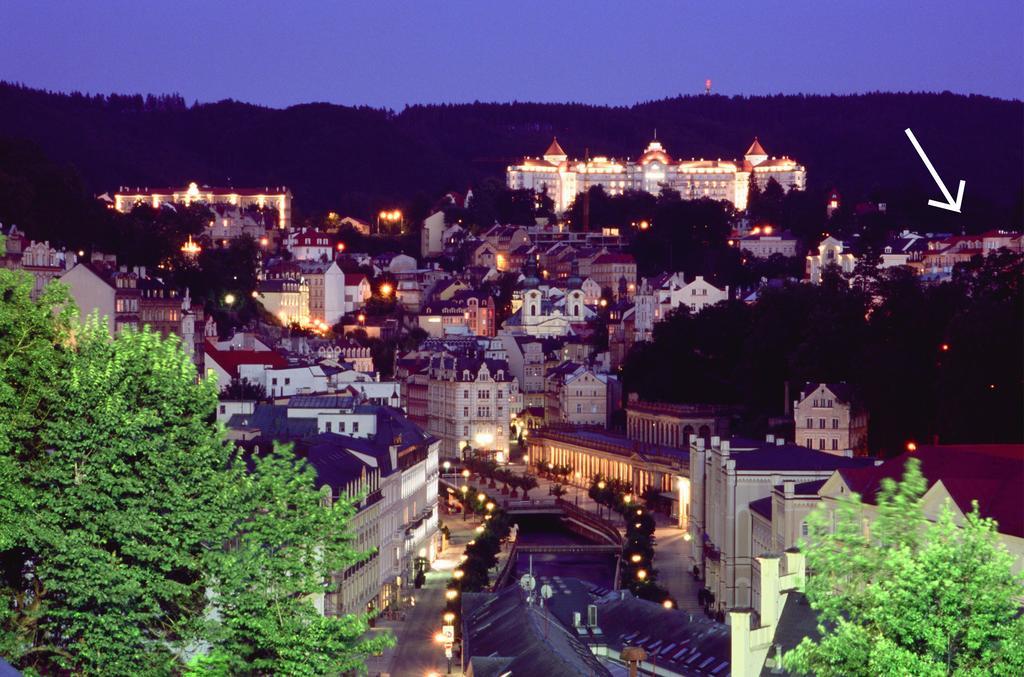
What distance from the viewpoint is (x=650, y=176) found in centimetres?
18688

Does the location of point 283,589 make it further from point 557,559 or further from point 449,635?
point 557,559

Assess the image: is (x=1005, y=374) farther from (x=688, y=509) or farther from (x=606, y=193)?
(x=606, y=193)

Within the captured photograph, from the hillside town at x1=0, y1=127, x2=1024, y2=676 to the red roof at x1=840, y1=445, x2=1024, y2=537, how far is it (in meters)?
0.10

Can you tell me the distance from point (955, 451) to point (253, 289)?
74553 millimetres

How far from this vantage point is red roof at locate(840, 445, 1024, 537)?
1676 inches

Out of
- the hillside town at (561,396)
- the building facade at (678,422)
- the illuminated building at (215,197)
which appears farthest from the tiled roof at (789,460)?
the illuminated building at (215,197)

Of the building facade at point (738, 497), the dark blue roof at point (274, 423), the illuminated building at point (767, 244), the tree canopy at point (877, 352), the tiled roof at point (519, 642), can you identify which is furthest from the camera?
the illuminated building at point (767, 244)

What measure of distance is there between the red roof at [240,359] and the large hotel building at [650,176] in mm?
90275

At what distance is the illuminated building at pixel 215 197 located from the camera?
15300 cm

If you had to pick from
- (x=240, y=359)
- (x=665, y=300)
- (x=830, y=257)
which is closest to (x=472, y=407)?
→ (x=665, y=300)

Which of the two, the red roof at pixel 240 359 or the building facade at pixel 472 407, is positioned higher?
the red roof at pixel 240 359

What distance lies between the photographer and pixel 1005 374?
214 ft

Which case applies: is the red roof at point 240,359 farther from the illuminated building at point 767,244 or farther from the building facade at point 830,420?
the illuminated building at point 767,244

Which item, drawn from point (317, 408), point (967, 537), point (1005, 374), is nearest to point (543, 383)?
point (317, 408)
